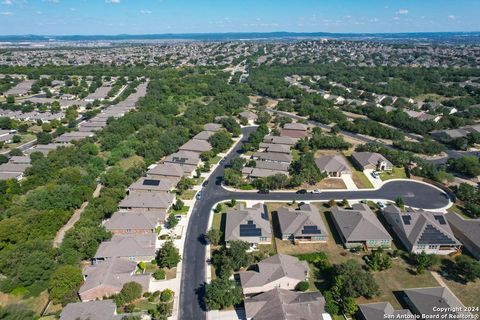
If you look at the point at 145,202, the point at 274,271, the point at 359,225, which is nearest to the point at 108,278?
the point at 145,202

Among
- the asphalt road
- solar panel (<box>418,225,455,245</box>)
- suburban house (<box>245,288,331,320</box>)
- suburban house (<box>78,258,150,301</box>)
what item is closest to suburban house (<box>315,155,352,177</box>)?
the asphalt road

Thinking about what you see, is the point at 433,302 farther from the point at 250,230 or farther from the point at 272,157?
the point at 272,157

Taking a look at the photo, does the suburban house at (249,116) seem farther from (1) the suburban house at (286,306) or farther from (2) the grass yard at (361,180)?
(1) the suburban house at (286,306)

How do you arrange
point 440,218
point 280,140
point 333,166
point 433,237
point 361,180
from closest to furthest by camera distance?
point 433,237 → point 440,218 → point 361,180 → point 333,166 → point 280,140

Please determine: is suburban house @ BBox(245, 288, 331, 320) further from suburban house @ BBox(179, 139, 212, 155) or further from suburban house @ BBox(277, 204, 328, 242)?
suburban house @ BBox(179, 139, 212, 155)

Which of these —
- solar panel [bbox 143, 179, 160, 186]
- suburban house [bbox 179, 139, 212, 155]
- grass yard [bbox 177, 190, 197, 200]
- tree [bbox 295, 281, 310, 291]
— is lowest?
grass yard [bbox 177, 190, 197, 200]

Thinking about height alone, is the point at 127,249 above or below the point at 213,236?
below

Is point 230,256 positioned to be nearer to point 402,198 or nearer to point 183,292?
point 183,292
